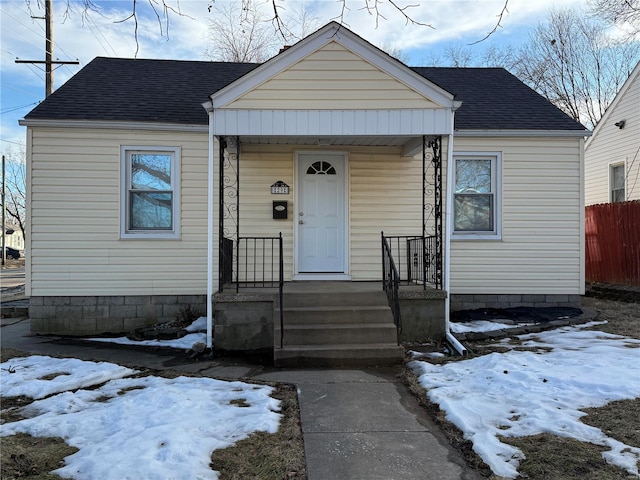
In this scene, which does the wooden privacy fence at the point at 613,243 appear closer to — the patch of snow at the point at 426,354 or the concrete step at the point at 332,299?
the patch of snow at the point at 426,354

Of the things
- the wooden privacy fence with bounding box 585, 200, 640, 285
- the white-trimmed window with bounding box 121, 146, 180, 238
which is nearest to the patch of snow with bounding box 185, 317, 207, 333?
the white-trimmed window with bounding box 121, 146, 180, 238

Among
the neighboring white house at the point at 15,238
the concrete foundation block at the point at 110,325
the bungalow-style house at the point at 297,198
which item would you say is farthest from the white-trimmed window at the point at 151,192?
the neighboring white house at the point at 15,238

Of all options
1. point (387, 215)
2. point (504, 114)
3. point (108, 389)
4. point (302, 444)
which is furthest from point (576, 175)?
point (108, 389)

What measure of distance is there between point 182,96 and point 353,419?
21.6 feet

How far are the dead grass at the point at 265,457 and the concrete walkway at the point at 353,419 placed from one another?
0.08 metres

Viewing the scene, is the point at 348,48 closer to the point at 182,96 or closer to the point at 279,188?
the point at 279,188

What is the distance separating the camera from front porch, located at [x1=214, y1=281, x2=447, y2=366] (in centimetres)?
530

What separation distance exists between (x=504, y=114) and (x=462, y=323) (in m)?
3.84

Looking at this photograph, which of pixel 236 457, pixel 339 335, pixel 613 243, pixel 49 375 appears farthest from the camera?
pixel 613 243

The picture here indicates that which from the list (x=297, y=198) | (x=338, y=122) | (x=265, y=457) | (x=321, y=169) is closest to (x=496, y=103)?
(x=321, y=169)

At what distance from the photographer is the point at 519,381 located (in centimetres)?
431

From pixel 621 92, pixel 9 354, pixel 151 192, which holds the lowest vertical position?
pixel 9 354

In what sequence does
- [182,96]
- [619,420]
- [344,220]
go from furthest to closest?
1. [182,96]
2. [344,220]
3. [619,420]

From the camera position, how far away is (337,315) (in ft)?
19.0
